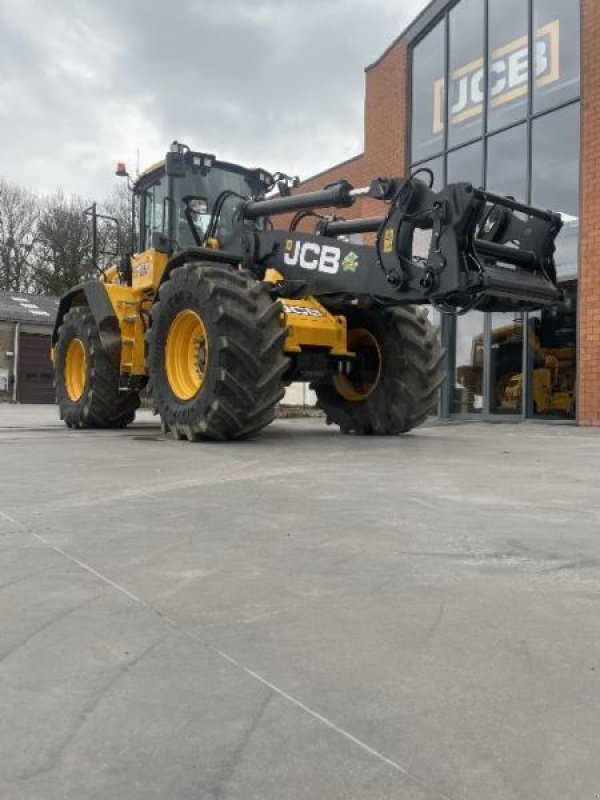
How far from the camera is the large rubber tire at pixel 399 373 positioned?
8359 millimetres

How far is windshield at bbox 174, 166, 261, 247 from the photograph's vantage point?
30.1 feet

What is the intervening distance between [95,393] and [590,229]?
8505 millimetres

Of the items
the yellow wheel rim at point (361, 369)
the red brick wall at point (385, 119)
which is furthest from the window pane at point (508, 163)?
the yellow wheel rim at point (361, 369)

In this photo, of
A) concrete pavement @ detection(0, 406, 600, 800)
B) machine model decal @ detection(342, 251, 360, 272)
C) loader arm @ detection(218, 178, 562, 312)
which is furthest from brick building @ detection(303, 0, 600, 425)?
concrete pavement @ detection(0, 406, 600, 800)

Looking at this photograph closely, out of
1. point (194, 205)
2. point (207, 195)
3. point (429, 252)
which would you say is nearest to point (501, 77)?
point (207, 195)

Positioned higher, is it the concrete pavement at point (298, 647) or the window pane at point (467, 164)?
the window pane at point (467, 164)

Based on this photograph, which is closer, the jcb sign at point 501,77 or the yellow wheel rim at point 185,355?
the yellow wheel rim at point 185,355

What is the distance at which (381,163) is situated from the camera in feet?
56.3

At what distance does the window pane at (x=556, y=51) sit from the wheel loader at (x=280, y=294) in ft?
20.0

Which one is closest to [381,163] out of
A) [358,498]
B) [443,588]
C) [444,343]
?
[444,343]

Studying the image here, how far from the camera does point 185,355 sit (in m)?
8.20

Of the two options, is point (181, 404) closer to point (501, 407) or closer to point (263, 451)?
point (263, 451)

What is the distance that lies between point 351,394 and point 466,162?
8058 mm

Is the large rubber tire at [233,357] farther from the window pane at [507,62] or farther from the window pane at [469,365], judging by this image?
the window pane at [507,62]
